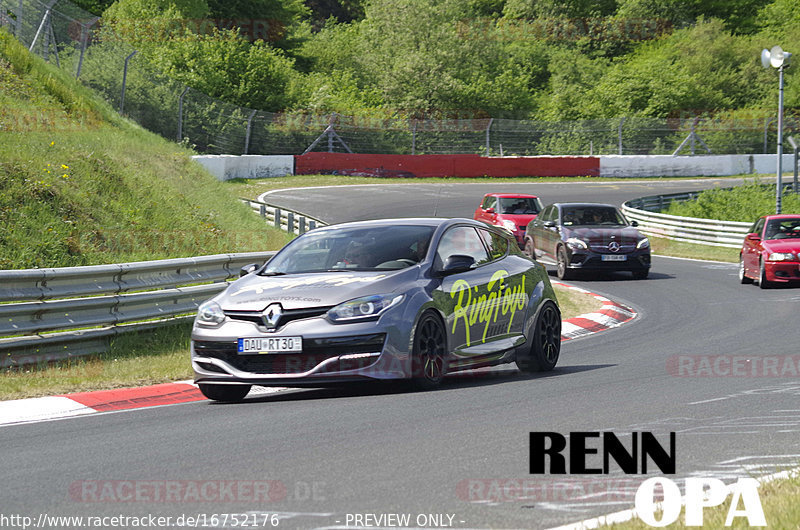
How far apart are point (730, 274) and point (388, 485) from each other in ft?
63.6

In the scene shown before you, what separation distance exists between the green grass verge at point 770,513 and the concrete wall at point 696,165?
47381mm

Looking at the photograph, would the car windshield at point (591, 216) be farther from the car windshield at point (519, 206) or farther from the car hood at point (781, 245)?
the car windshield at point (519, 206)

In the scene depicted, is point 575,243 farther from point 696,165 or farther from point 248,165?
point 696,165

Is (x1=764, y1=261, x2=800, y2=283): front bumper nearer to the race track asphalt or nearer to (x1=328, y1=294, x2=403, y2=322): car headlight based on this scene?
the race track asphalt

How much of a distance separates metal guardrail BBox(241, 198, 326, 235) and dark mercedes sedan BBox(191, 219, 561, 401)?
1466cm

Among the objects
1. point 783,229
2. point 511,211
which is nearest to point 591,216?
point 783,229

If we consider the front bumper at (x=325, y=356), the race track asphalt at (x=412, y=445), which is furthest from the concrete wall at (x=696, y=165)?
the front bumper at (x=325, y=356)

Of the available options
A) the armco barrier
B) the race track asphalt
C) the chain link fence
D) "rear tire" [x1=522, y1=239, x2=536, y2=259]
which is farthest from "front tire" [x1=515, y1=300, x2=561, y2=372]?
the armco barrier

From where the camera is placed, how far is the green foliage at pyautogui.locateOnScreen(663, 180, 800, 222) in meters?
37.1

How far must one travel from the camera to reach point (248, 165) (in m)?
44.2

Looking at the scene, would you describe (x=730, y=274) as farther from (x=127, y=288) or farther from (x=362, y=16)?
(x=362, y=16)

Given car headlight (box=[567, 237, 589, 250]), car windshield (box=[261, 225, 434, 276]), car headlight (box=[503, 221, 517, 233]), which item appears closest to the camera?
car windshield (box=[261, 225, 434, 276])

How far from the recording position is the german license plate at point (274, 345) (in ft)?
27.3

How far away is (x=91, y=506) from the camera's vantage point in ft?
16.9
